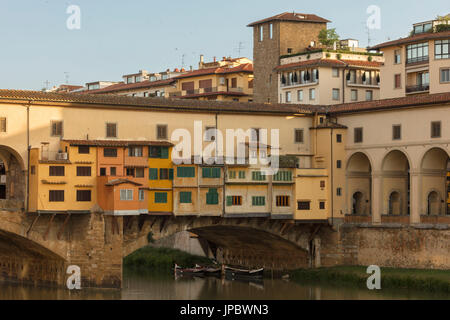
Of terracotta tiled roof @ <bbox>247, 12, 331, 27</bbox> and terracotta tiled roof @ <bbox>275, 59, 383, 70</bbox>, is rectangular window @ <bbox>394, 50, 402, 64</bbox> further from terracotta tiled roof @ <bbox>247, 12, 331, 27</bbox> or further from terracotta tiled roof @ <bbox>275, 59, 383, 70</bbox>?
terracotta tiled roof @ <bbox>247, 12, 331, 27</bbox>

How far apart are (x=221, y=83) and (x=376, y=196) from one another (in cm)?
3117

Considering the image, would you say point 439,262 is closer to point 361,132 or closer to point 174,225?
point 361,132

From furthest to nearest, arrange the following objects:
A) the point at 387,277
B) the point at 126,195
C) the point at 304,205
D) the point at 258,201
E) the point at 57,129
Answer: the point at 304,205, the point at 258,201, the point at 387,277, the point at 57,129, the point at 126,195

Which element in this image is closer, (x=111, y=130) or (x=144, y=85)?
(x=111, y=130)

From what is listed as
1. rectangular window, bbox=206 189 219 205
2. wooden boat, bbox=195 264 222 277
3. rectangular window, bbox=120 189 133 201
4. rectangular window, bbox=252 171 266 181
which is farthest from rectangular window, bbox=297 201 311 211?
rectangular window, bbox=120 189 133 201

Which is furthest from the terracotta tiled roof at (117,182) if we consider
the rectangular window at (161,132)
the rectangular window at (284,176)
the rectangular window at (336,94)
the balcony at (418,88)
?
the rectangular window at (336,94)

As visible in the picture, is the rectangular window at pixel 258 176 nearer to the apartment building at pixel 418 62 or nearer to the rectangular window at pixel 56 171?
the rectangular window at pixel 56 171

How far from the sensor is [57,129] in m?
64.5

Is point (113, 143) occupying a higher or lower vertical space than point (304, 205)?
higher

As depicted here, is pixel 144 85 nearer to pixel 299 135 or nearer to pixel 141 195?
pixel 299 135

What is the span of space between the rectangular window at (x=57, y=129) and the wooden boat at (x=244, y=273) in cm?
1727

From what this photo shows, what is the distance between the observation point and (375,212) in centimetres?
7012

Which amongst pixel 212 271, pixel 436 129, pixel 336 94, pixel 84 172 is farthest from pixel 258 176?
pixel 336 94
